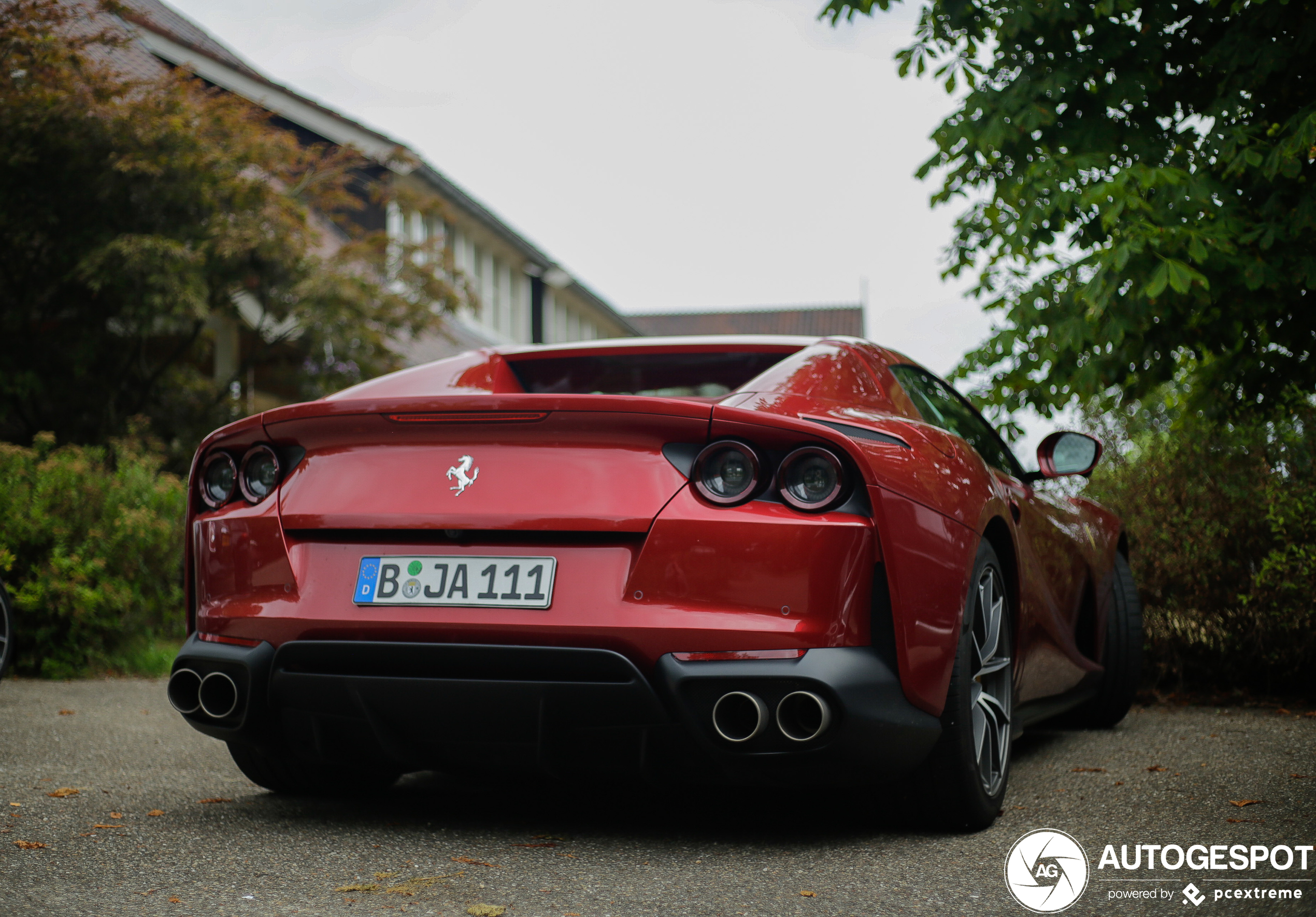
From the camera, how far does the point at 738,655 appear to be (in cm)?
278

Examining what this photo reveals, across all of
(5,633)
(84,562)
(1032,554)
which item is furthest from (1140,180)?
(84,562)

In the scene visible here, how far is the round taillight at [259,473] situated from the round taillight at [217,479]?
0.20 feet

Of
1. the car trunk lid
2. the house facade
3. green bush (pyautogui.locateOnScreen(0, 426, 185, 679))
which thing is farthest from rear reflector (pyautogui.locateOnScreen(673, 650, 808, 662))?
the house facade

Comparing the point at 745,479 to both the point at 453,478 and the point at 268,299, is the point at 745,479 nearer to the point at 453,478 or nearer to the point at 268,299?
the point at 453,478

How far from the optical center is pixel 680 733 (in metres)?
2.85

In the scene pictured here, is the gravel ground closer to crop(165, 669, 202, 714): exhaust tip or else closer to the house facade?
crop(165, 669, 202, 714): exhaust tip

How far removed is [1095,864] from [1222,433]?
4174 mm

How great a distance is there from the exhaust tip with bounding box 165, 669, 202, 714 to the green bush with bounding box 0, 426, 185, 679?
4402 mm

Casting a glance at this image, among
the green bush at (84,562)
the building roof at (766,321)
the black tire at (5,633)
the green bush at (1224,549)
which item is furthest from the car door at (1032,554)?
the building roof at (766,321)

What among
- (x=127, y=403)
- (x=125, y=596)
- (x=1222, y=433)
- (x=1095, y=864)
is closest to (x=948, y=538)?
(x=1095, y=864)

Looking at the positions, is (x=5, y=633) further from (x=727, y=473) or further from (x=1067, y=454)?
(x=1067, y=454)

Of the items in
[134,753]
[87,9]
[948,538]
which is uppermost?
[87,9]

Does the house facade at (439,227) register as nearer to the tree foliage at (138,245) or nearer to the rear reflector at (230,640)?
the tree foliage at (138,245)

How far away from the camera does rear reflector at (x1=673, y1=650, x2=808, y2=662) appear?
9.11 ft
